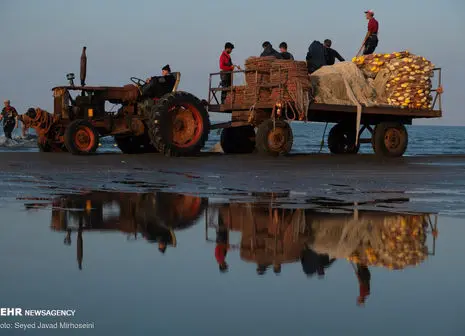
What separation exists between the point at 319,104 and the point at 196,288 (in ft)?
45.8

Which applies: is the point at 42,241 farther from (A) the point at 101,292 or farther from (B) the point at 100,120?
(B) the point at 100,120

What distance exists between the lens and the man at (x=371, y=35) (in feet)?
67.2

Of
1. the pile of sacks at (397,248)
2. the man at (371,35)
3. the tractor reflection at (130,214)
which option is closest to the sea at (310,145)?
the man at (371,35)

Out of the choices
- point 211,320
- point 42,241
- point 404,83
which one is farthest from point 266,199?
point 404,83

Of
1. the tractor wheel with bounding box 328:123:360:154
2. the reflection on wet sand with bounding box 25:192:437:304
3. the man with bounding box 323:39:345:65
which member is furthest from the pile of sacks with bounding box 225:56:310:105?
the reflection on wet sand with bounding box 25:192:437:304

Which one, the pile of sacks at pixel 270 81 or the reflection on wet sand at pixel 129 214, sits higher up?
the pile of sacks at pixel 270 81

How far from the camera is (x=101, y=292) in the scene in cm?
440

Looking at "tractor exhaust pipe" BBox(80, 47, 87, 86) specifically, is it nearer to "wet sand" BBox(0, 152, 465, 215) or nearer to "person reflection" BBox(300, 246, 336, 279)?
"wet sand" BBox(0, 152, 465, 215)

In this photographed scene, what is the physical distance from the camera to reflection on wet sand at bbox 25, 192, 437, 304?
18.1 ft

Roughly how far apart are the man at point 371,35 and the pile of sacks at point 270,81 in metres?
3.09

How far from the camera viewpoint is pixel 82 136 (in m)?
18.1

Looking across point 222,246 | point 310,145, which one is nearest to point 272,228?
point 222,246

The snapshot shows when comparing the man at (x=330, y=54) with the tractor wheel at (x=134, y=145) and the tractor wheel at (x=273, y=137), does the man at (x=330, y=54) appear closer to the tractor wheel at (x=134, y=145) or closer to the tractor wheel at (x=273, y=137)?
the tractor wheel at (x=273, y=137)

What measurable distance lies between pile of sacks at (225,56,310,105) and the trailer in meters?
0.07
